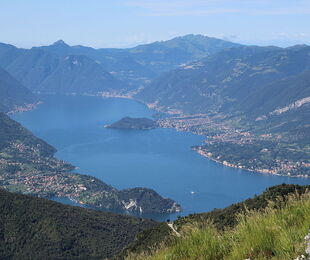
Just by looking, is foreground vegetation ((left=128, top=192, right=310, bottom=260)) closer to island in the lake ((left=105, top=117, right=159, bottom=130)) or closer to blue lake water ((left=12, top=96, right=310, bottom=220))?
blue lake water ((left=12, top=96, right=310, bottom=220))

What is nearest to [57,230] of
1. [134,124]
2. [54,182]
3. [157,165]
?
[54,182]

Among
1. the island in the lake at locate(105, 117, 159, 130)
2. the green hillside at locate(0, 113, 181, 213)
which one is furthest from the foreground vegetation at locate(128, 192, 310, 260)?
the island in the lake at locate(105, 117, 159, 130)

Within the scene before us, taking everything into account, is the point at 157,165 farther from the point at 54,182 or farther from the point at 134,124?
the point at 134,124

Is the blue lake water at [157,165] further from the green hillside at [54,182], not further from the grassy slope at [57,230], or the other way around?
the grassy slope at [57,230]

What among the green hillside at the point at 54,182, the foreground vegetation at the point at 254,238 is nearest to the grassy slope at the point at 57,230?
the green hillside at the point at 54,182

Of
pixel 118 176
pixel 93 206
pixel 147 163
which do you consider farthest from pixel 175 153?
pixel 93 206

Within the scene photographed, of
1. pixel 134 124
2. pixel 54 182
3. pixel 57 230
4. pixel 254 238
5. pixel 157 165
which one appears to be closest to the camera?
pixel 254 238
